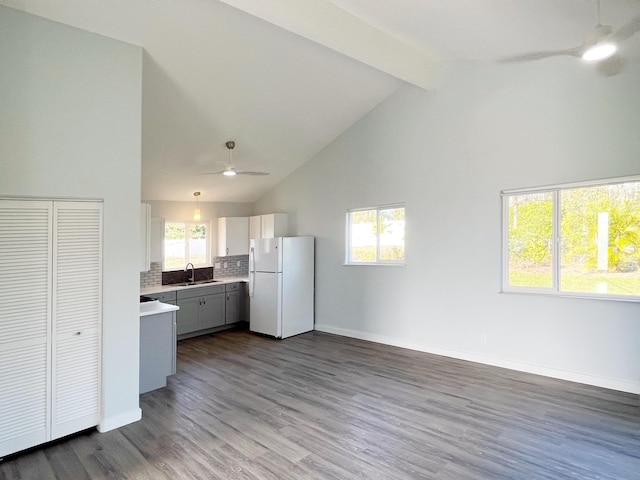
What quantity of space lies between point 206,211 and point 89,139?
3.98 m

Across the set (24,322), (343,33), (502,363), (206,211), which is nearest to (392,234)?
→ (502,363)

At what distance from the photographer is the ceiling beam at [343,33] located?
3.29 metres

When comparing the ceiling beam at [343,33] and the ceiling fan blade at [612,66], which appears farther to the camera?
the ceiling fan blade at [612,66]

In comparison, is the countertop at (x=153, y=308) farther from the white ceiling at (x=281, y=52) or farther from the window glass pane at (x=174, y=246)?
the window glass pane at (x=174, y=246)

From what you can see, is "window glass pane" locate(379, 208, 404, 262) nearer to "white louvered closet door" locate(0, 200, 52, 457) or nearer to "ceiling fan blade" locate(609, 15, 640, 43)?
"ceiling fan blade" locate(609, 15, 640, 43)

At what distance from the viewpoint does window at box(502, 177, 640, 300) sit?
387cm

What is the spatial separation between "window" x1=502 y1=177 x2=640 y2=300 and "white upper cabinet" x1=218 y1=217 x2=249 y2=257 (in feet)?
14.6

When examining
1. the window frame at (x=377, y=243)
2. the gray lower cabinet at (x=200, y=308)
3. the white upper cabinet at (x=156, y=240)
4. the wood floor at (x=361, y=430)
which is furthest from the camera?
the gray lower cabinet at (x=200, y=308)

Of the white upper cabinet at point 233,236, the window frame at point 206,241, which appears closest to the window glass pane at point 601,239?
the white upper cabinet at point 233,236

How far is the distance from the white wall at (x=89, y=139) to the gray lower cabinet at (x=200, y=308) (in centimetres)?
259

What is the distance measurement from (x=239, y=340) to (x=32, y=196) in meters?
3.76

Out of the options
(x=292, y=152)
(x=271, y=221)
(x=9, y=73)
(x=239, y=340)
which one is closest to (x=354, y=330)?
(x=239, y=340)

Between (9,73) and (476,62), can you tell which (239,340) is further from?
(476,62)

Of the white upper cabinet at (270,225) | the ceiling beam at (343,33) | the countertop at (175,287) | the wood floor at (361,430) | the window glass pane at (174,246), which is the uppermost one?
the ceiling beam at (343,33)
